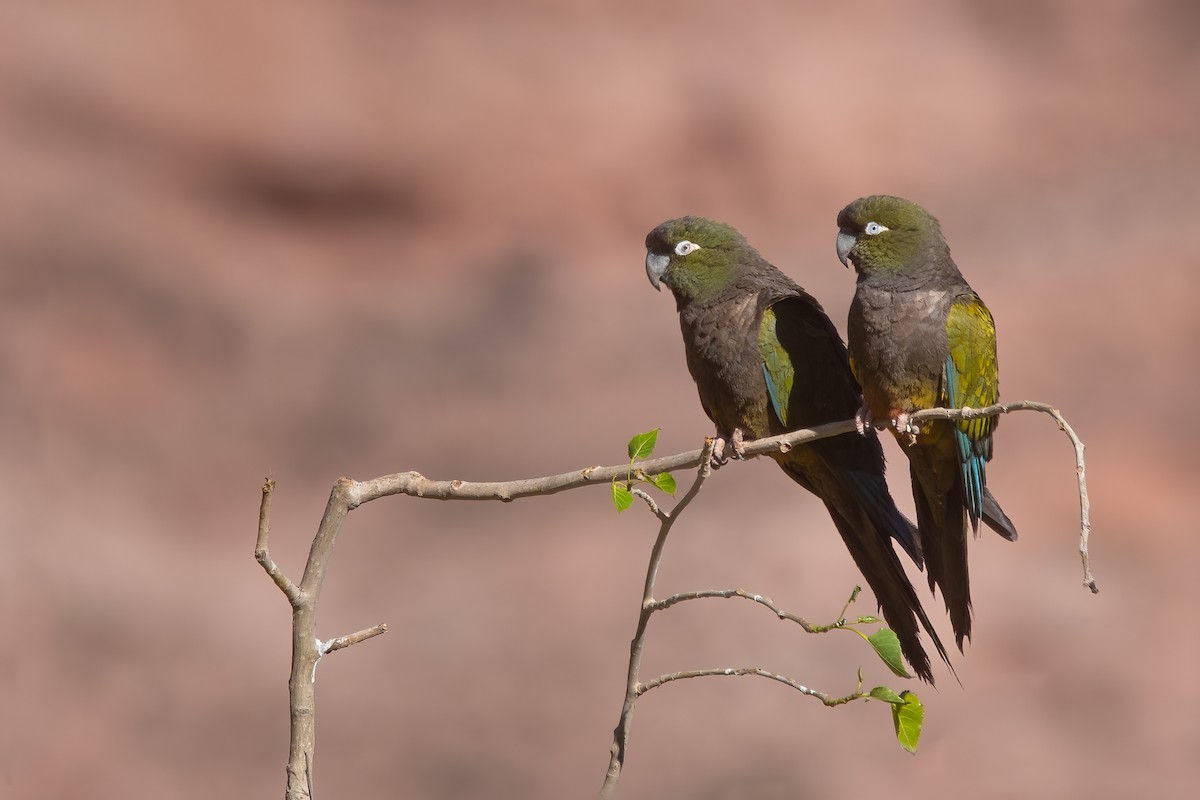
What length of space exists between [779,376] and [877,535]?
0.56m

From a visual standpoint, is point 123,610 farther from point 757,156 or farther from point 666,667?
point 757,156

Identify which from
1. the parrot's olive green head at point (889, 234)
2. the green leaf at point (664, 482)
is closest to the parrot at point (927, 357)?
the parrot's olive green head at point (889, 234)

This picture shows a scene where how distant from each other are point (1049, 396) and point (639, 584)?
9.98 feet

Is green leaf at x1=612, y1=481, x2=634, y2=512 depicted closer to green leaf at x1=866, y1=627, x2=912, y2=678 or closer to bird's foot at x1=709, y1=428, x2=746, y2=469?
green leaf at x1=866, y1=627, x2=912, y2=678

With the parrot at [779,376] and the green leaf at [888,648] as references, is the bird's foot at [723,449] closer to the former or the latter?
the parrot at [779,376]

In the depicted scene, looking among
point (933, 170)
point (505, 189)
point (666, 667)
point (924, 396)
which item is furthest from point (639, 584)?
point (924, 396)

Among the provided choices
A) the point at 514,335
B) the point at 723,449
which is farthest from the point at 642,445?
the point at 514,335

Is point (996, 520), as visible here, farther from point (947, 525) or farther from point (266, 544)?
point (266, 544)

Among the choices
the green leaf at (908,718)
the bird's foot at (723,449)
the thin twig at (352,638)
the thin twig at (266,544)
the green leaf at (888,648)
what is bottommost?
the green leaf at (908,718)

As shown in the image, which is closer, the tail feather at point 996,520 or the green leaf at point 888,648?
the green leaf at point 888,648

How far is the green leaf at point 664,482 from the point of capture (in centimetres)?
240

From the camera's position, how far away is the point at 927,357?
3.29 m

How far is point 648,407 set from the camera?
8.16 m

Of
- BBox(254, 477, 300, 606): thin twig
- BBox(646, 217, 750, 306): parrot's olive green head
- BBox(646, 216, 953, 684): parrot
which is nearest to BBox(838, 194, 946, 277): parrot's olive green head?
BBox(646, 216, 953, 684): parrot
